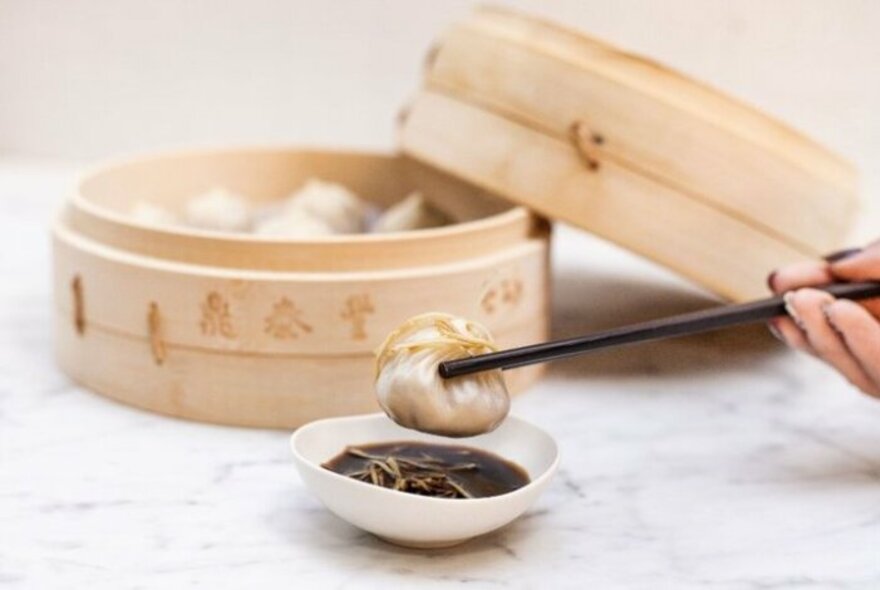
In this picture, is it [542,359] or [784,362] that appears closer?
[542,359]

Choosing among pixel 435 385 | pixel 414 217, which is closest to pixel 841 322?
pixel 435 385

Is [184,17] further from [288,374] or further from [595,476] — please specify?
[595,476]

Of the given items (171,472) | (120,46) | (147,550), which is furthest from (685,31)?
(147,550)

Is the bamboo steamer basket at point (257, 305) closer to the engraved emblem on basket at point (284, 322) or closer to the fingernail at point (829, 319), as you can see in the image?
the engraved emblem on basket at point (284, 322)

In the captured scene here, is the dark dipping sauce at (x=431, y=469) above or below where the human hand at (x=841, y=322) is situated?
below

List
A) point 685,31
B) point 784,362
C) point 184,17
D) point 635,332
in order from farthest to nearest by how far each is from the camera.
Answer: point 184,17, point 685,31, point 784,362, point 635,332

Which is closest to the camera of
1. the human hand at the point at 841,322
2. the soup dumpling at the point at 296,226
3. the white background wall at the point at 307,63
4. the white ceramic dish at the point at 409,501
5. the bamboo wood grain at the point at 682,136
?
the white ceramic dish at the point at 409,501

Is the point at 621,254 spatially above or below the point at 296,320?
below

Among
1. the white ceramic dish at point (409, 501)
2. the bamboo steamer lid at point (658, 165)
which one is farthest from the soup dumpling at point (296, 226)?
the white ceramic dish at point (409, 501)
